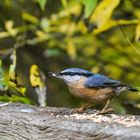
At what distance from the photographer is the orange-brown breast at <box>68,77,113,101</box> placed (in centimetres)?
313

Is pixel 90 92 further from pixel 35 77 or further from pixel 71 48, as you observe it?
pixel 71 48

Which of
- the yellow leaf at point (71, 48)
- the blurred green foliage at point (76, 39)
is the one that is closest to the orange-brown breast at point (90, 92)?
the blurred green foliage at point (76, 39)

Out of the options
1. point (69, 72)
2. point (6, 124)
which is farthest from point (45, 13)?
point (6, 124)

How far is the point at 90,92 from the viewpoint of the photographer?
3.14m

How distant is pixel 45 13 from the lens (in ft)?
20.2

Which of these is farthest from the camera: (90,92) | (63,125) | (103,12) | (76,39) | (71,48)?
(76,39)

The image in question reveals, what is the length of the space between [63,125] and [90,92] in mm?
571

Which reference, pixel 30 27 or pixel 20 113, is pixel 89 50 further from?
pixel 20 113

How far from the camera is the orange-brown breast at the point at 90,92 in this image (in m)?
3.13

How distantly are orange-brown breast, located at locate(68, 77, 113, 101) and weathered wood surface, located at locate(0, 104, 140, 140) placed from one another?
9 cm

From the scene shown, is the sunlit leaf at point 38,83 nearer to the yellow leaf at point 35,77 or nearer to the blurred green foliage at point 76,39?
the yellow leaf at point 35,77

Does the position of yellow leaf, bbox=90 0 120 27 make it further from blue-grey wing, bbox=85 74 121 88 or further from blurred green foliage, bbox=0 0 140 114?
blue-grey wing, bbox=85 74 121 88

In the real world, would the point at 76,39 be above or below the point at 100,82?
above

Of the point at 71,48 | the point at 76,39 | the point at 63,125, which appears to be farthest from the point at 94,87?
the point at 76,39
